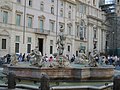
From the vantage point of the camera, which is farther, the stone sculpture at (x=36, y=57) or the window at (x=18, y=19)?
the window at (x=18, y=19)

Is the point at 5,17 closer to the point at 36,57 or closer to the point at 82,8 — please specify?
the point at 36,57

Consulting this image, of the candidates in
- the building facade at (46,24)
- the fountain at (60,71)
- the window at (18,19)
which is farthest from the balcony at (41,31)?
the fountain at (60,71)

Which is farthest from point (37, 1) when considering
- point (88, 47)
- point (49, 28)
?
point (88, 47)

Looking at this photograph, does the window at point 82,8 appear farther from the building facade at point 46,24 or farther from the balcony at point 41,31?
the balcony at point 41,31

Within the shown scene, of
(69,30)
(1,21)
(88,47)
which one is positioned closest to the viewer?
(1,21)

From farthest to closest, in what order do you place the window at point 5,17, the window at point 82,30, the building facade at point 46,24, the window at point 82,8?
the window at point 82,8, the window at point 82,30, the building facade at point 46,24, the window at point 5,17

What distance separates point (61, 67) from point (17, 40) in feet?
78.2

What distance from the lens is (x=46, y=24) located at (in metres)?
44.6

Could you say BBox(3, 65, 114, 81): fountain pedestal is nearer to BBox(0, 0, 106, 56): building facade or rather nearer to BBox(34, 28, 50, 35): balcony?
BBox(0, 0, 106, 56): building facade

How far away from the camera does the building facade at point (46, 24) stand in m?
37.1

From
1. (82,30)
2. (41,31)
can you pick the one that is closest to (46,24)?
(41,31)

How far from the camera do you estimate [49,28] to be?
149 feet

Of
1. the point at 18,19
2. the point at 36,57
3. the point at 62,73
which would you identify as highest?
the point at 18,19

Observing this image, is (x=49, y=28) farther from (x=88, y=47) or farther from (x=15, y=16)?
(x=88, y=47)
